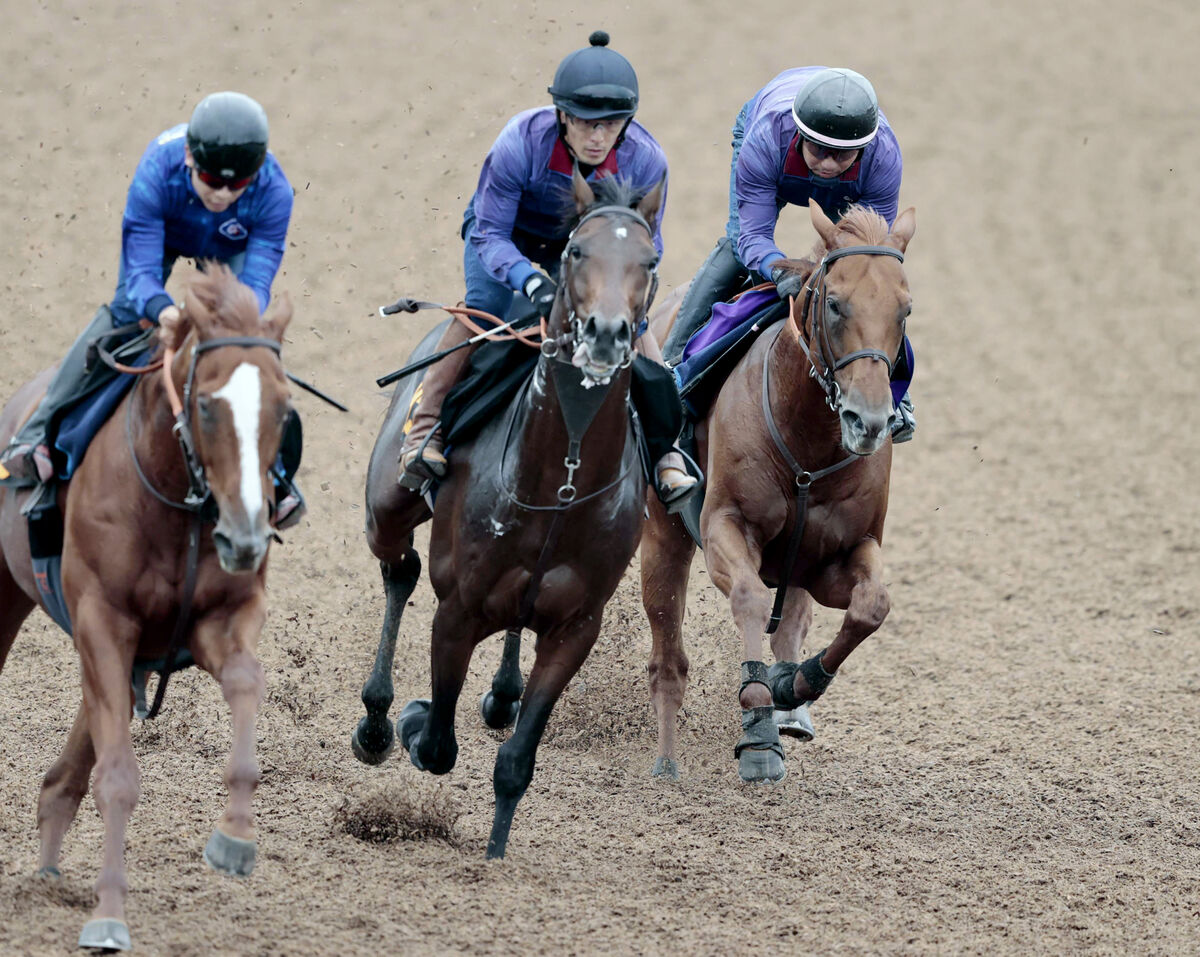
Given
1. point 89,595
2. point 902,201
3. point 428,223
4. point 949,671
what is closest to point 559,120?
point 89,595

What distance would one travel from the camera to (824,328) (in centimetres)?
627

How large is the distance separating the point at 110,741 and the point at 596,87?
270 centimetres

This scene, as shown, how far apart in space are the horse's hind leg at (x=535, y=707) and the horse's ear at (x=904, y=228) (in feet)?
6.31

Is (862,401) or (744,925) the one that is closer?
(744,925)

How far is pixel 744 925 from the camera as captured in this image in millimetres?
5574

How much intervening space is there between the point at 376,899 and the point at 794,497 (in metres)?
2.38

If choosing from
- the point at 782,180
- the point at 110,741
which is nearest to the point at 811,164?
the point at 782,180

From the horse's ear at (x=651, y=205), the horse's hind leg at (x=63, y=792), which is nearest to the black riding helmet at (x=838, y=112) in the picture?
the horse's ear at (x=651, y=205)

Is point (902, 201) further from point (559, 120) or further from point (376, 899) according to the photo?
point (376, 899)

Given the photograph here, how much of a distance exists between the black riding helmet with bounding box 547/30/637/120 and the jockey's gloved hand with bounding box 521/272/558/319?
0.64m

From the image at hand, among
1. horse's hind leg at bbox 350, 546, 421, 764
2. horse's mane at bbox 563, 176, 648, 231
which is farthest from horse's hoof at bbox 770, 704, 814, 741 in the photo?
horse's mane at bbox 563, 176, 648, 231

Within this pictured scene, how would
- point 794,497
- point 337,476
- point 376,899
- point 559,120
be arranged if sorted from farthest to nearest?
point 337,476 < point 794,497 < point 559,120 < point 376,899

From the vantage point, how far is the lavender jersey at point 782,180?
7.12 metres

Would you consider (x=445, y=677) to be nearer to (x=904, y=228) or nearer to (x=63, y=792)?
(x=63, y=792)
